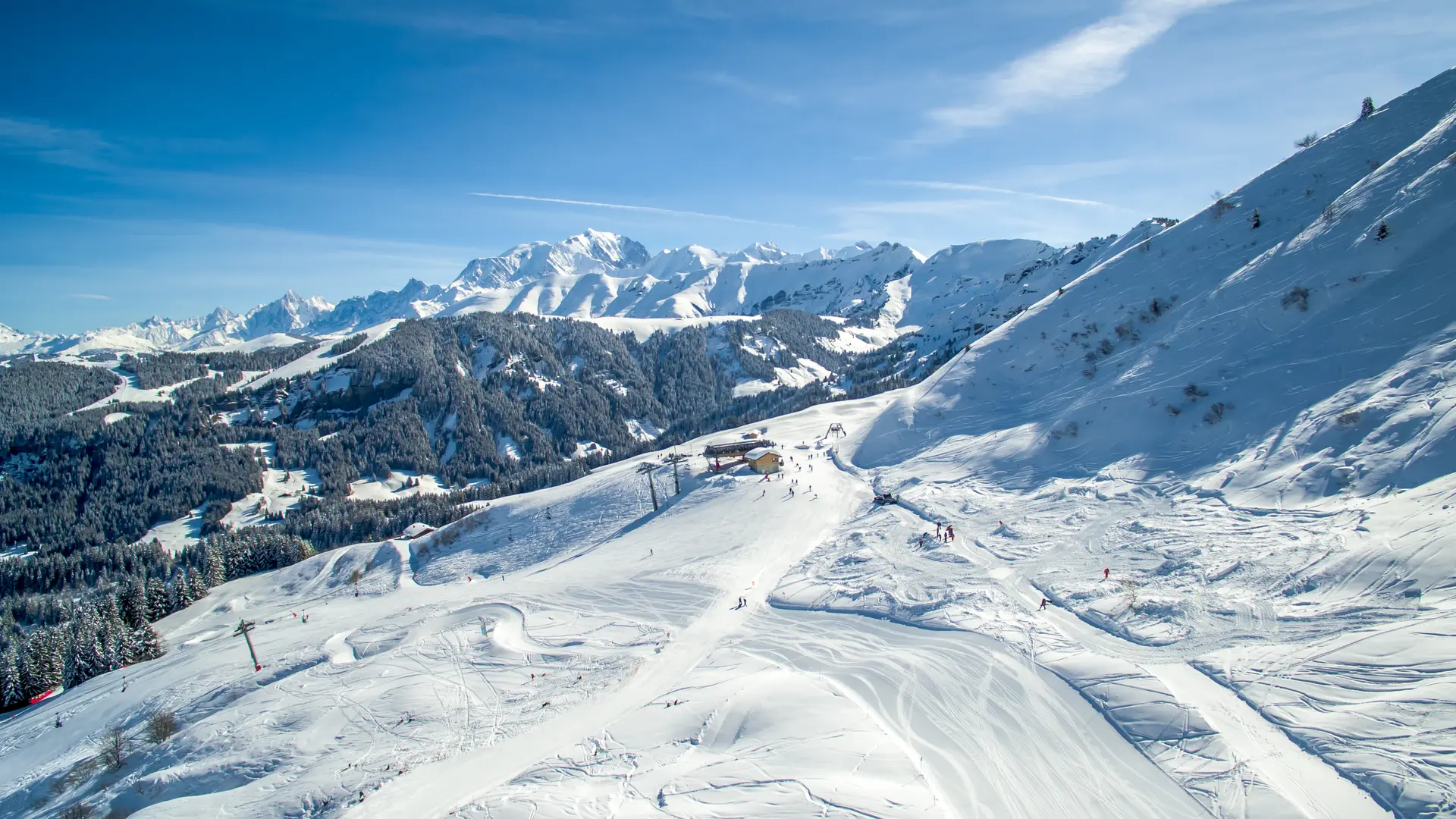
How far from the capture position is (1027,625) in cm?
2673

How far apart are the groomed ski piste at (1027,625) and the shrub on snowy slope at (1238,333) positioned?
0.28 m

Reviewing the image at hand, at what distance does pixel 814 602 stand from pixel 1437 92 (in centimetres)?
7671

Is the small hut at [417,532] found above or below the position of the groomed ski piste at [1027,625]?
below

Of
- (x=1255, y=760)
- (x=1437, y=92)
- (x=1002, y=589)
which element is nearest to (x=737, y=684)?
(x=1002, y=589)

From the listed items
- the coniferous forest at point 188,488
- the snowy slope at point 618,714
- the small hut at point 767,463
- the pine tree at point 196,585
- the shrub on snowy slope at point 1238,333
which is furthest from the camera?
the pine tree at point 196,585

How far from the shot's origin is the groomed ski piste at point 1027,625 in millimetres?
18094

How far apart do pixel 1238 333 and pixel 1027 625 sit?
34027mm

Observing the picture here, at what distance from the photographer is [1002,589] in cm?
3062

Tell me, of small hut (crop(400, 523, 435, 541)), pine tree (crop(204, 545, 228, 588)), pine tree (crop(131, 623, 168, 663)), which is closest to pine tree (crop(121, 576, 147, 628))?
pine tree (crop(131, 623, 168, 663))

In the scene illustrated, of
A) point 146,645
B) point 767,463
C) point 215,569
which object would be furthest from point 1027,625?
point 215,569

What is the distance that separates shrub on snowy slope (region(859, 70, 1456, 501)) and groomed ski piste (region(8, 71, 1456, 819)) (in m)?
0.28

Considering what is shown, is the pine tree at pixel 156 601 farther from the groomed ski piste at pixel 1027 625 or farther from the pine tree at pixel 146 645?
the groomed ski piste at pixel 1027 625

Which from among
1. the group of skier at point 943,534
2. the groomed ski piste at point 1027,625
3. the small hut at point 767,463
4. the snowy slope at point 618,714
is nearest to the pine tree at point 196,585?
the groomed ski piste at point 1027,625

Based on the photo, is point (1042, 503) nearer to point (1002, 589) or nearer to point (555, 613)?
point (1002, 589)
